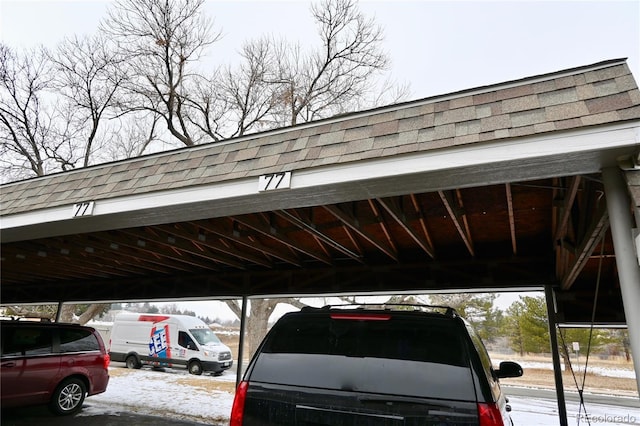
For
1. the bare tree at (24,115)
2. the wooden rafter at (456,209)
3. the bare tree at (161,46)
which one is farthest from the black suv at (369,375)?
the bare tree at (24,115)

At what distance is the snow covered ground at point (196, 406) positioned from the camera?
6.46 meters

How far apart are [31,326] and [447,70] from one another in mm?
19536

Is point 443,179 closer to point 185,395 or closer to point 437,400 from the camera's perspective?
point 437,400

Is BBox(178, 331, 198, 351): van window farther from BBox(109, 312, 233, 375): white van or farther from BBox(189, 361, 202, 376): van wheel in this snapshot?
BBox(189, 361, 202, 376): van wheel

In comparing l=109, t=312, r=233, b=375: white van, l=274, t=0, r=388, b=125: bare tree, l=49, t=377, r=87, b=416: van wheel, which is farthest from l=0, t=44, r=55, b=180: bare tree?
l=49, t=377, r=87, b=416: van wheel

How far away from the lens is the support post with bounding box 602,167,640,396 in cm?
179

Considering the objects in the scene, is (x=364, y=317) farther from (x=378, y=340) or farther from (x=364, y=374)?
(x=364, y=374)

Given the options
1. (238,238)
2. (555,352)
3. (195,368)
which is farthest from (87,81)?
(555,352)

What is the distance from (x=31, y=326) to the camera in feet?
18.3

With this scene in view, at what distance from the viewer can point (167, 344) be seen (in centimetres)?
1421

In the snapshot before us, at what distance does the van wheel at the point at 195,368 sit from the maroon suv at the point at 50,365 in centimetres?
767

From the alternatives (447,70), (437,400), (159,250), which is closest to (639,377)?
(437,400)

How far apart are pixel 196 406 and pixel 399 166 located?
6996 mm

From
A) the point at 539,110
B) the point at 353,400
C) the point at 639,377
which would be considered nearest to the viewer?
the point at 639,377
